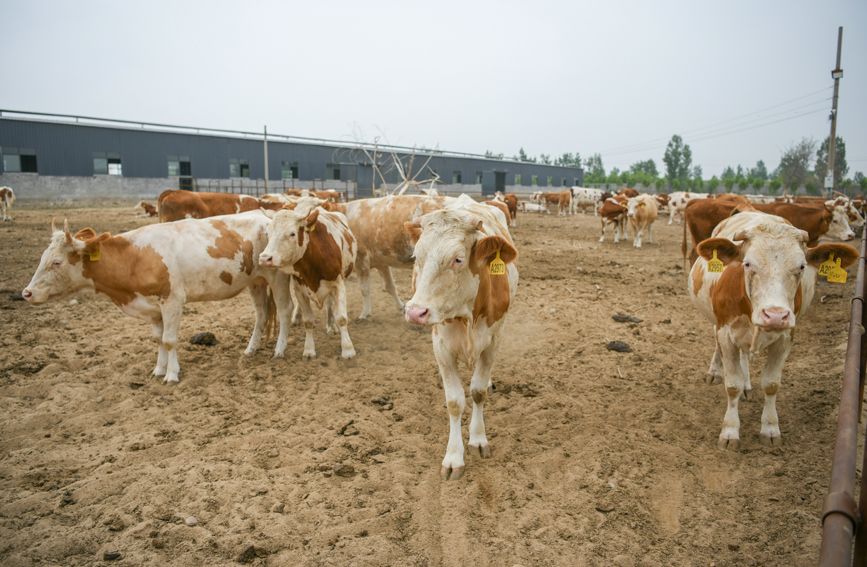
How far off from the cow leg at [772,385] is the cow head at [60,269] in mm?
6580

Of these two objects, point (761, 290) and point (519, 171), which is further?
point (519, 171)

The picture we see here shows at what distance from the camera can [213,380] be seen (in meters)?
5.50

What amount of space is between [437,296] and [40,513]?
3.04 meters

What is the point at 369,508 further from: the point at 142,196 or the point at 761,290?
the point at 142,196

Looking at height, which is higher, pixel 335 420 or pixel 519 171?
pixel 519 171

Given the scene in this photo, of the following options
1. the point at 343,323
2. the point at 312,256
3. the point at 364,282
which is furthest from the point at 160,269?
the point at 364,282

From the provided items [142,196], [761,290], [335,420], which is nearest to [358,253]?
[335,420]

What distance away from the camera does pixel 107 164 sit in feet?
109

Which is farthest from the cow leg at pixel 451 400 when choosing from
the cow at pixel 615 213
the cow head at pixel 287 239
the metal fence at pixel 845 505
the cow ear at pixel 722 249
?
the cow at pixel 615 213

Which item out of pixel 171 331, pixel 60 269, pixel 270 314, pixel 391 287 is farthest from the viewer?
pixel 391 287

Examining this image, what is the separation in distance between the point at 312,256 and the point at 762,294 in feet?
15.3

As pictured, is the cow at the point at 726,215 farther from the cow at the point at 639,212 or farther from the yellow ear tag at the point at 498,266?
the cow at the point at 639,212

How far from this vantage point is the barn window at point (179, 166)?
116 ft

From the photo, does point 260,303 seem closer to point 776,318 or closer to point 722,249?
point 722,249
